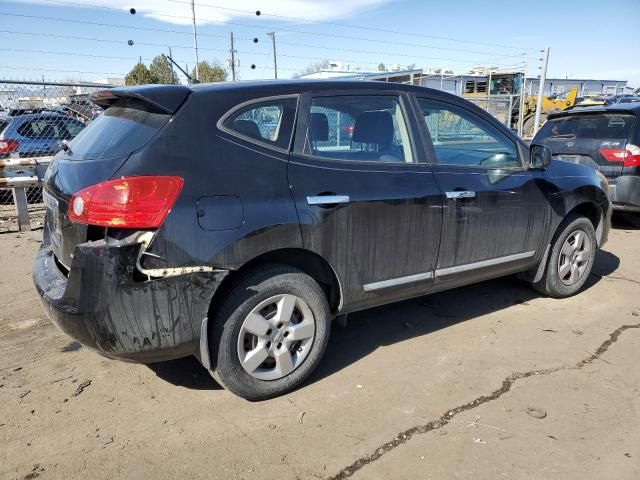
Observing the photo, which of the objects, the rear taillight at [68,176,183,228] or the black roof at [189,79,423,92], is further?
the black roof at [189,79,423,92]

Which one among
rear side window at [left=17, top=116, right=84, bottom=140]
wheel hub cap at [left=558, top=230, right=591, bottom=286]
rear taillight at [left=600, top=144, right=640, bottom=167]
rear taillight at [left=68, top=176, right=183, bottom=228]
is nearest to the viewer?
rear taillight at [left=68, top=176, right=183, bottom=228]

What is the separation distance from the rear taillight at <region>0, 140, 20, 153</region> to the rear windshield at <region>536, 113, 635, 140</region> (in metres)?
9.11

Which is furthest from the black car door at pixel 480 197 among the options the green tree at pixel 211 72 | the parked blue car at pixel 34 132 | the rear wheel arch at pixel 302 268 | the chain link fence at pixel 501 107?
the green tree at pixel 211 72

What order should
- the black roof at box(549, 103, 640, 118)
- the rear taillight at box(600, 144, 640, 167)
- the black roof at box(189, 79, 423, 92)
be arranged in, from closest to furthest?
1. the black roof at box(189, 79, 423, 92)
2. the rear taillight at box(600, 144, 640, 167)
3. the black roof at box(549, 103, 640, 118)

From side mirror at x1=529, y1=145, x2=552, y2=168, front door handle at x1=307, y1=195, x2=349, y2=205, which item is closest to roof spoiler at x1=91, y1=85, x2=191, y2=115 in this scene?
front door handle at x1=307, y1=195, x2=349, y2=205

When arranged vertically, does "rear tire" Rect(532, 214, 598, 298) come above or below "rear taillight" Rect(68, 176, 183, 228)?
below

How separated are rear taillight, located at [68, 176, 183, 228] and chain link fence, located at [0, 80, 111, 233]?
5.57 meters

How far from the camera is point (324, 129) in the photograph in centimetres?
313

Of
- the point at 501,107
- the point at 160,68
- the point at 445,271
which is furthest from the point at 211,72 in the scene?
the point at 445,271

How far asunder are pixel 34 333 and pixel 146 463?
198 cm

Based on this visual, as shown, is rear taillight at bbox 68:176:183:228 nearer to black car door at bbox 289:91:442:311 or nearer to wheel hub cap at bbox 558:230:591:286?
black car door at bbox 289:91:442:311

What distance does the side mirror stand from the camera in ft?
13.3

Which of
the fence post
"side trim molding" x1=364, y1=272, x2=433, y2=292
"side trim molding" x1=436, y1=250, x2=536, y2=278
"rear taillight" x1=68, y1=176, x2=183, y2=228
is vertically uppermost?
"rear taillight" x1=68, y1=176, x2=183, y2=228

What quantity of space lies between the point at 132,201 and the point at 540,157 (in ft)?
10.4
